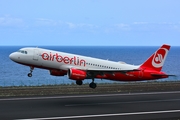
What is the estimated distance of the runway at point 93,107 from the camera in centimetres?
2866

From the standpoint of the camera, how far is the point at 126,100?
39.1 m

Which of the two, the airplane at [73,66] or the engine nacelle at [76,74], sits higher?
the airplane at [73,66]

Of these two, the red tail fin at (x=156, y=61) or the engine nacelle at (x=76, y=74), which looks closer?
the engine nacelle at (x=76, y=74)

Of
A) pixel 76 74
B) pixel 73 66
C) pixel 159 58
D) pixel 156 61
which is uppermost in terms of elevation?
pixel 159 58

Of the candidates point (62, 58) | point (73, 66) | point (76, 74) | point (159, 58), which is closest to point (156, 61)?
point (159, 58)

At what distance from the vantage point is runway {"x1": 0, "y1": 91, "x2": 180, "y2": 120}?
2866 centimetres

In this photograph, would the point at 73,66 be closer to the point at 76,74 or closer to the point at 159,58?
the point at 76,74

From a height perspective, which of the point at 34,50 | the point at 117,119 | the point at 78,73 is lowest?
the point at 117,119

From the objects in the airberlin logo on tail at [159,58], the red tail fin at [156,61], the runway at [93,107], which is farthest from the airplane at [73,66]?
the runway at [93,107]

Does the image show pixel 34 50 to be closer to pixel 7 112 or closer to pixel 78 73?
pixel 78 73

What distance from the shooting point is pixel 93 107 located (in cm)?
3366

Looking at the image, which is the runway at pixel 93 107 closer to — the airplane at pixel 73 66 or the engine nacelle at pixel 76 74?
the engine nacelle at pixel 76 74

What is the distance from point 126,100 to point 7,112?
13.5m

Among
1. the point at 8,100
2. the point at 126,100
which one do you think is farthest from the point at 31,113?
the point at 126,100
